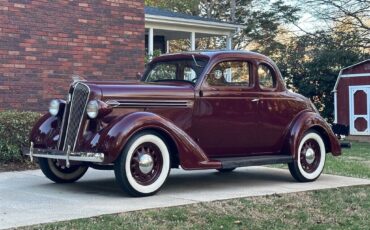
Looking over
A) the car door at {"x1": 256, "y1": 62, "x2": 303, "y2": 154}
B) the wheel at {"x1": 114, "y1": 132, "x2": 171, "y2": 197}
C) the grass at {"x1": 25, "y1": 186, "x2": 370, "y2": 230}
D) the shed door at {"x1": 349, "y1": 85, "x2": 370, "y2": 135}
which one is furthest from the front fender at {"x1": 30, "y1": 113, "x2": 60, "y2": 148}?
the shed door at {"x1": 349, "y1": 85, "x2": 370, "y2": 135}

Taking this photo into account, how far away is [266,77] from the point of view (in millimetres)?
8617

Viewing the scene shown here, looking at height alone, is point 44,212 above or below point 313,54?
below

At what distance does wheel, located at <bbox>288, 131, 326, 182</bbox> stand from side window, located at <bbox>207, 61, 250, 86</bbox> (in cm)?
121

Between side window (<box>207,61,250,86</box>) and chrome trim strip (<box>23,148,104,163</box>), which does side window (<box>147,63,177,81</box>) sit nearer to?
side window (<box>207,61,250,86</box>)

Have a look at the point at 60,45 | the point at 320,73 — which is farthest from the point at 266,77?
the point at 320,73

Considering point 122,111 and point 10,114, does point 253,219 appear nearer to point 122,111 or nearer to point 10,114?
point 122,111

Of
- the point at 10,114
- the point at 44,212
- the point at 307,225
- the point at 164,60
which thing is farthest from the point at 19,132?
the point at 307,225

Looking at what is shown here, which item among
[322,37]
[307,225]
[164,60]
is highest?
[322,37]

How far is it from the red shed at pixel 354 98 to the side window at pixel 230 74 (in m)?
12.2

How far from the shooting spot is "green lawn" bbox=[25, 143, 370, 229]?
546cm

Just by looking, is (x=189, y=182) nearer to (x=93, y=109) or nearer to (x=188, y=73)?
(x=188, y=73)

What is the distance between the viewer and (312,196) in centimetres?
718

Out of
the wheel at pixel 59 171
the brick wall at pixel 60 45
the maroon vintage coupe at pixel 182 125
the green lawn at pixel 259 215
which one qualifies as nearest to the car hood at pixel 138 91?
the maroon vintage coupe at pixel 182 125

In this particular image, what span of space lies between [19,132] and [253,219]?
5379 mm
